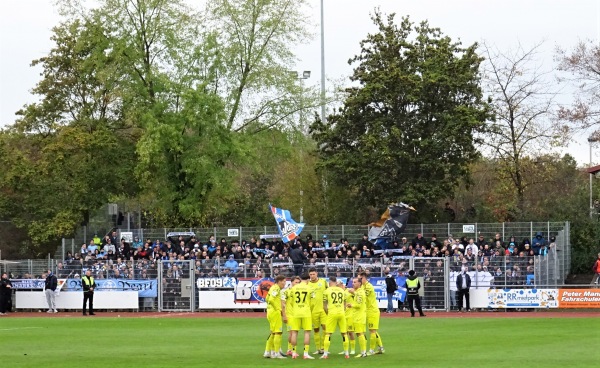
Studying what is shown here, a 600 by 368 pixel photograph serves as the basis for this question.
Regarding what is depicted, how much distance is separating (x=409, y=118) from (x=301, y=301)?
3021 cm

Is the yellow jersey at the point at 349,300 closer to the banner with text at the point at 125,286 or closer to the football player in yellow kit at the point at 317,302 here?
the football player in yellow kit at the point at 317,302

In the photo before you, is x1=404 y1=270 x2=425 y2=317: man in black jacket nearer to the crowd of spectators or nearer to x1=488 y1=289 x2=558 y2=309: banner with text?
the crowd of spectators

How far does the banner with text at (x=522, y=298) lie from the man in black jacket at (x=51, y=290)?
61.3 ft

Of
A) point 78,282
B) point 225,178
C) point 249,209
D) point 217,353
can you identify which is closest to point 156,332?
point 217,353

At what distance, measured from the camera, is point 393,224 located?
4809 centimetres

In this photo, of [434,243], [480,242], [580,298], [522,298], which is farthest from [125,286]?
[580,298]

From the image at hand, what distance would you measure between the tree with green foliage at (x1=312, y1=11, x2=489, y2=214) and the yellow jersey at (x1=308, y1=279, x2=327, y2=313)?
1106 inches

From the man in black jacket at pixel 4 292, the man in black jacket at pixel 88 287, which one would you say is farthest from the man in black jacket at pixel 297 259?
the man in black jacket at pixel 4 292

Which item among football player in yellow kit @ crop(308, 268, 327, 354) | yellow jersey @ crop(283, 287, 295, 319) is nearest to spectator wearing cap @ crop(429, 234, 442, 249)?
football player in yellow kit @ crop(308, 268, 327, 354)

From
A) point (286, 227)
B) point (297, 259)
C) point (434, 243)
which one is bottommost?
point (297, 259)

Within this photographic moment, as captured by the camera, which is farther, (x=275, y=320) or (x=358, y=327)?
(x=358, y=327)

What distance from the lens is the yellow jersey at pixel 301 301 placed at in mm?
23172

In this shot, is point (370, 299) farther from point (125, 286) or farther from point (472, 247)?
point (125, 286)

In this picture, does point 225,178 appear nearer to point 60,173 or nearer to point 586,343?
point 60,173
